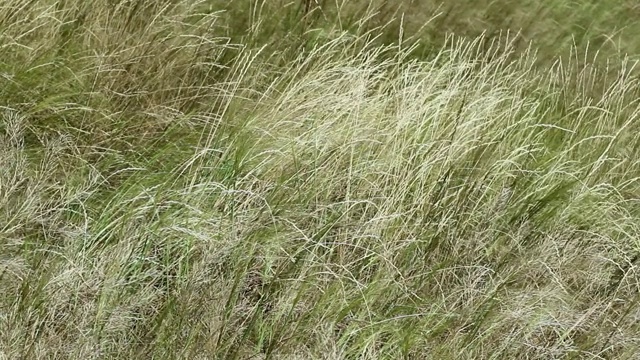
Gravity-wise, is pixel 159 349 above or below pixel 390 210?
below

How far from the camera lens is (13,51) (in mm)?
2805

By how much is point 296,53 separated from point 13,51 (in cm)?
88

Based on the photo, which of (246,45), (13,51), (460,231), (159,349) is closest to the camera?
(159,349)

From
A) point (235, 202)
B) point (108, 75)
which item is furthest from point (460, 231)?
point (108, 75)

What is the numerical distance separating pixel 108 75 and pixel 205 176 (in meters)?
0.51

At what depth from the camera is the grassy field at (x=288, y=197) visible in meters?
2.19

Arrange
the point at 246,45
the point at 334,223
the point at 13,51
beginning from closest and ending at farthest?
1. the point at 334,223
2. the point at 13,51
3. the point at 246,45

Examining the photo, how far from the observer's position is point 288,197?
249 centimetres

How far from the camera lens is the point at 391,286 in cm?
232

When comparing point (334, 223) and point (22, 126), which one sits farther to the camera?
point (22, 126)

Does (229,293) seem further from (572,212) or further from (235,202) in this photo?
(572,212)

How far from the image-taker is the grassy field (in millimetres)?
2191

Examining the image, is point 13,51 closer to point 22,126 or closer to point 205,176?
point 22,126

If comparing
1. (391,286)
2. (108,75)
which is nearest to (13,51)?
(108,75)
